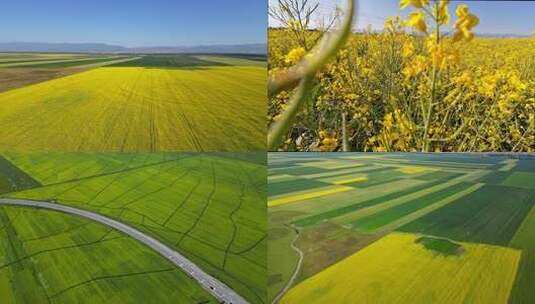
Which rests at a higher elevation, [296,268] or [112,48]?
[112,48]

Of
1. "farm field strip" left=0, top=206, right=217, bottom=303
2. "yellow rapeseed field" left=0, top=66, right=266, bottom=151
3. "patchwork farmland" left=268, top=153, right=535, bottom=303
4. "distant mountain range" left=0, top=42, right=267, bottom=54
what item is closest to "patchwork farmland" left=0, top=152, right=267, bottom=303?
"farm field strip" left=0, top=206, right=217, bottom=303

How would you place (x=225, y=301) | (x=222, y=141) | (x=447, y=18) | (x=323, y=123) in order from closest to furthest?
(x=447, y=18)
(x=323, y=123)
(x=222, y=141)
(x=225, y=301)

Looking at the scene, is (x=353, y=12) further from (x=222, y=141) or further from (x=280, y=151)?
(x=222, y=141)

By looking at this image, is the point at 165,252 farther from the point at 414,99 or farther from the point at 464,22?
the point at 464,22

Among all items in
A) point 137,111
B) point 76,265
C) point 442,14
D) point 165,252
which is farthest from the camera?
point 165,252

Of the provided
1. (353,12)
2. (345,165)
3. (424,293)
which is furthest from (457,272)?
(353,12)

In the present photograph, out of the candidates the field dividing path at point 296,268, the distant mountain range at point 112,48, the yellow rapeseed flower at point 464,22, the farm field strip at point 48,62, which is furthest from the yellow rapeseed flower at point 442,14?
the farm field strip at point 48,62

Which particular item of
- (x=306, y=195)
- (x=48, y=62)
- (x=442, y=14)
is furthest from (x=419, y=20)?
(x=48, y=62)
